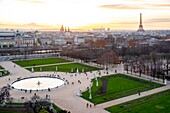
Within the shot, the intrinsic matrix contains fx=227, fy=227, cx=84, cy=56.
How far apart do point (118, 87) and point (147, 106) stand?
350 inches

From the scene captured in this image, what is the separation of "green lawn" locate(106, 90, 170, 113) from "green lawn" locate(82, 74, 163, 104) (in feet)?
9.33

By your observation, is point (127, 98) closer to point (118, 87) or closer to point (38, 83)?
point (118, 87)

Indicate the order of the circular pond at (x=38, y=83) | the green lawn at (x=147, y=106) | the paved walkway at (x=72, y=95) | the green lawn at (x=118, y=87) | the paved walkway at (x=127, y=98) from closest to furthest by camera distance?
1. the green lawn at (x=147, y=106)
2. the paved walkway at (x=72, y=95)
3. the paved walkway at (x=127, y=98)
4. the green lawn at (x=118, y=87)
5. the circular pond at (x=38, y=83)

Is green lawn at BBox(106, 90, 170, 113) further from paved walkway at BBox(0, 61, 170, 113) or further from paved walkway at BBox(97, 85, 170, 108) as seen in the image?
paved walkway at BBox(0, 61, 170, 113)

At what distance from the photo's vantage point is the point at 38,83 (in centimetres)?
3931

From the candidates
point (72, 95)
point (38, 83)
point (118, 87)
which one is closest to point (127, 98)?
point (118, 87)

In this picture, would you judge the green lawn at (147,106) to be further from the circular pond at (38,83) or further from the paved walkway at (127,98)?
the circular pond at (38,83)

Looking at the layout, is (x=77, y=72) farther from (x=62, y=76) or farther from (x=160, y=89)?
(x=160, y=89)

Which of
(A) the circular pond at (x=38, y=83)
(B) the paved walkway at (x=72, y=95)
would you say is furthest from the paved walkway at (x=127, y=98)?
(A) the circular pond at (x=38, y=83)

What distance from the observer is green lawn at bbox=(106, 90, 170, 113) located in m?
26.8

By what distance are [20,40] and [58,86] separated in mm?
89675

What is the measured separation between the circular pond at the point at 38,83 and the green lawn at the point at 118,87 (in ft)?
22.0

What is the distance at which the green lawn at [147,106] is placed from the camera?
26812 millimetres

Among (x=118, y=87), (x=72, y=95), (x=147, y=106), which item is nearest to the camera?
(x=147, y=106)
